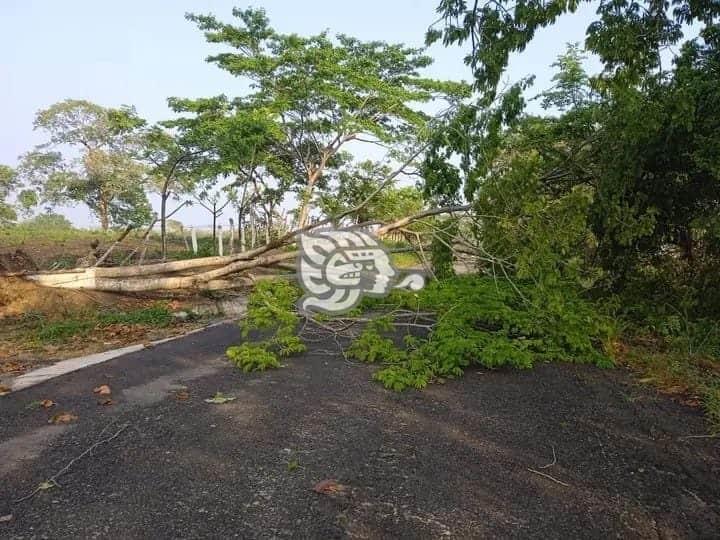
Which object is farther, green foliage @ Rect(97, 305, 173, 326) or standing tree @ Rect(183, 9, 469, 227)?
standing tree @ Rect(183, 9, 469, 227)

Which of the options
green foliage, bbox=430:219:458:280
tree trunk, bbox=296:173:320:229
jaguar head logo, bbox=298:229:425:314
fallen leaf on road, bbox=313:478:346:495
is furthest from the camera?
tree trunk, bbox=296:173:320:229

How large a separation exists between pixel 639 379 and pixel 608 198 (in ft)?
7.29

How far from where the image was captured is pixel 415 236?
6684mm

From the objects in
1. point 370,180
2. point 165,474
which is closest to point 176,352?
point 165,474

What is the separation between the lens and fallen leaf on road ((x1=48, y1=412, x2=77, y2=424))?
337 centimetres

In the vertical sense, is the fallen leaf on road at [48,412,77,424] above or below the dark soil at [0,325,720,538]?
above

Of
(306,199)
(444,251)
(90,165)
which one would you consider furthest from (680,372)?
(90,165)

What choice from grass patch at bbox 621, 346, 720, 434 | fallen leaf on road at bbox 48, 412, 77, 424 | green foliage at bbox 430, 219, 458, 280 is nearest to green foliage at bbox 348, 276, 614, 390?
grass patch at bbox 621, 346, 720, 434

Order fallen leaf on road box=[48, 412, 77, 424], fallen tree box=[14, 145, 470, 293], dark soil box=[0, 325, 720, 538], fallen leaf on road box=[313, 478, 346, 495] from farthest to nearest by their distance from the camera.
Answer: fallen tree box=[14, 145, 470, 293] → fallen leaf on road box=[48, 412, 77, 424] → fallen leaf on road box=[313, 478, 346, 495] → dark soil box=[0, 325, 720, 538]

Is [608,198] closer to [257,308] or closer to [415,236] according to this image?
[415,236]

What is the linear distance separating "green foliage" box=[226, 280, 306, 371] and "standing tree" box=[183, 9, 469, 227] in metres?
9.27

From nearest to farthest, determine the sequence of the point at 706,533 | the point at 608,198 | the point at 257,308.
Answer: the point at 706,533 < the point at 257,308 < the point at 608,198

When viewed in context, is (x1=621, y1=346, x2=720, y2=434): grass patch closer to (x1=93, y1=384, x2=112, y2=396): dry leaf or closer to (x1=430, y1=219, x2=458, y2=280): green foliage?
(x1=430, y1=219, x2=458, y2=280): green foliage

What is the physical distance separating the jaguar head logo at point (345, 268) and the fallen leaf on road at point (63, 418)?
11.1 feet
